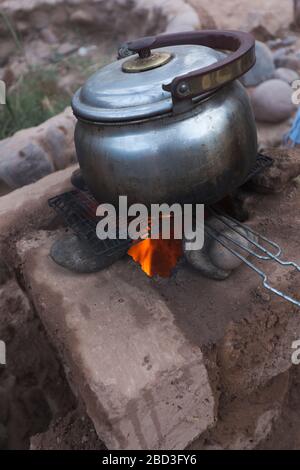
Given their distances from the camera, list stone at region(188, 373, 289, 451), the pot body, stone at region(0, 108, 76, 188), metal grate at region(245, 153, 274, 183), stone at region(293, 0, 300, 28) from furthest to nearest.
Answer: stone at region(293, 0, 300, 28)
stone at region(0, 108, 76, 188)
metal grate at region(245, 153, 274, 183)
stone at region(188, 373, 289, 451)
the pot body

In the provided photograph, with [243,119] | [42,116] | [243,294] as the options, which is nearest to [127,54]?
[243,119]

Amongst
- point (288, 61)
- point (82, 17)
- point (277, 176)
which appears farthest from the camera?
point (82, 17)

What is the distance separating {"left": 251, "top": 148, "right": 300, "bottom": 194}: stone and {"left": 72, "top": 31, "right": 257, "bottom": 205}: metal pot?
1.33 ft

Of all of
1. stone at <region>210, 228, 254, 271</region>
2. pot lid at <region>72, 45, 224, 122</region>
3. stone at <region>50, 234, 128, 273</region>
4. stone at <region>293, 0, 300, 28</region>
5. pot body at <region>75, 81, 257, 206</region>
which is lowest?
stone at <region>293, 0, 300, 28</region>

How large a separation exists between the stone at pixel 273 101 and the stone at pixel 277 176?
217 cm

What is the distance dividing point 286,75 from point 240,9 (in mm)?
1390

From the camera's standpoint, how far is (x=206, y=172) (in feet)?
4.18

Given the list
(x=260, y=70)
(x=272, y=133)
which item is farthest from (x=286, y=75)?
(x=272, y=133)

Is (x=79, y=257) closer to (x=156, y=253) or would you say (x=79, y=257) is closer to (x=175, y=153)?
(x=156, y=253)

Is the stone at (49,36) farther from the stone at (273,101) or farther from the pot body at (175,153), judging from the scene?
the pot body at (175,153)

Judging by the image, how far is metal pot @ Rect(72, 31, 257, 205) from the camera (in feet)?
3.92

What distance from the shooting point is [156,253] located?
63.8 inches

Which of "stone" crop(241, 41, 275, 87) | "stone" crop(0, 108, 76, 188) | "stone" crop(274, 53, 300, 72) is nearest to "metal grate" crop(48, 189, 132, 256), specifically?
"stone" crop(0, 108, 76, 188)

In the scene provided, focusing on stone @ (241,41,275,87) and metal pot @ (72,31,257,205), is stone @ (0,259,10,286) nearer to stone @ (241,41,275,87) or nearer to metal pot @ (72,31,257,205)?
metal pot @ (72,31,257,205)
